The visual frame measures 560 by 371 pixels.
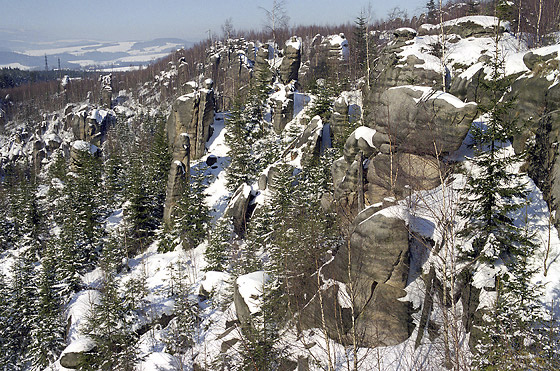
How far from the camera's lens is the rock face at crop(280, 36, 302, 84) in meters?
55.1

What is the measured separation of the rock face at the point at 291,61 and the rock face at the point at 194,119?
14.4 meters

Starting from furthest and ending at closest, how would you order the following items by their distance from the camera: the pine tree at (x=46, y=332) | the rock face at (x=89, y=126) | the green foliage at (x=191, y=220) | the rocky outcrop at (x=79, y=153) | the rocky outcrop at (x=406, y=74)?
the rock face at (x=89, y=126) < the rocky outcrop at (x=79, y=153) < the green foliage at (x=191, y=220) < the rocky outcrop at (x=406, y=74) < the pine tree at (x=46, y=332)

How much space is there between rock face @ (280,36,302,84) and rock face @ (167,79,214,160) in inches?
568

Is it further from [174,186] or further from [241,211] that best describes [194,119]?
[241,211]

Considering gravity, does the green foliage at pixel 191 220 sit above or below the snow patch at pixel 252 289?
below

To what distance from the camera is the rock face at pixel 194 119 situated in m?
47.7

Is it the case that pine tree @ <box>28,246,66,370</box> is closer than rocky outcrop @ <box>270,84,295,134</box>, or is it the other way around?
pine tree @ <box>28,246,66,370</box>

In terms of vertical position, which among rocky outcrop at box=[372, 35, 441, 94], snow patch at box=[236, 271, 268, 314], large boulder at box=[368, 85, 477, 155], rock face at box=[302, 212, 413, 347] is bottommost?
snow patch at box=[236, 271, 268, 314]

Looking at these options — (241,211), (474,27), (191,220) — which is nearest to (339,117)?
(241,211)

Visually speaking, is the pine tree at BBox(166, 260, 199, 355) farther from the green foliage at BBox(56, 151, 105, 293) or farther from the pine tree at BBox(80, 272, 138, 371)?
the green foliage at BBox(56, 151, 105, 293)

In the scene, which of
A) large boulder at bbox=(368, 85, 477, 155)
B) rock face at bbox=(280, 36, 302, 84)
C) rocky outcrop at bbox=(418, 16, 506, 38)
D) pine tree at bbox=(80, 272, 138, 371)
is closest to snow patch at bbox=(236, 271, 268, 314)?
pine tree at bbox=(80, 272, 138, 371)

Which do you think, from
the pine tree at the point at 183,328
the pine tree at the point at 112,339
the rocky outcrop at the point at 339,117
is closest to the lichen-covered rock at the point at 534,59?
the rocky outcrop at the point at 339,117

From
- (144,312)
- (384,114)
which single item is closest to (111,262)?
(144,312)

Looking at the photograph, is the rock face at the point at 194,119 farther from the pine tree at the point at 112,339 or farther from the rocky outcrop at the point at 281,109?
the pine tree at the point at 112,339
